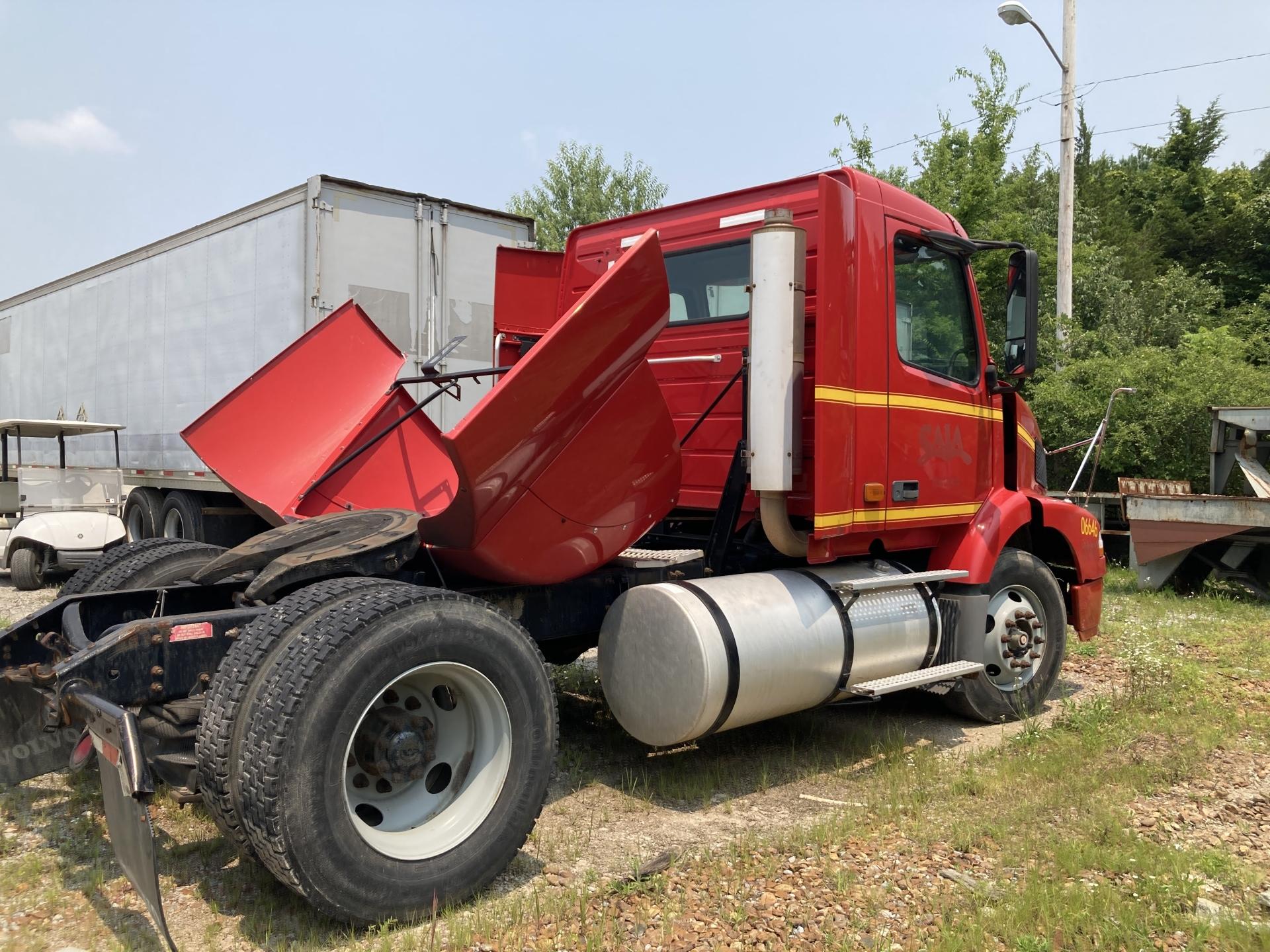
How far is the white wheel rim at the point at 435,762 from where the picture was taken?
134 inches

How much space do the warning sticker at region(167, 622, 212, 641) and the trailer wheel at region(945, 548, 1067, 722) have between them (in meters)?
4.04

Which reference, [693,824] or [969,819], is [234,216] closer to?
[693,824]

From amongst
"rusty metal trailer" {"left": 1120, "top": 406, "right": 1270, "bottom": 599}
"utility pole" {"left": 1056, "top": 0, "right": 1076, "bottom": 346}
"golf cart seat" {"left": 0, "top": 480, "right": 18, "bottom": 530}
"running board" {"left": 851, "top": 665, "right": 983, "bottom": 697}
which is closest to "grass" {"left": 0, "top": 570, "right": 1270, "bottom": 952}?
"running board" {"left": 851, "top": 665, "right": 983, "bottom": 697}

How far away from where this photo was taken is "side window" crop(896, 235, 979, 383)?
17.2ft

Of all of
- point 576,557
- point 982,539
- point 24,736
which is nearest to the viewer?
point 24,736

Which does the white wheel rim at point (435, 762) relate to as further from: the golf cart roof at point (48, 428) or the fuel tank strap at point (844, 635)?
the golf cart roof at point (48, 428)

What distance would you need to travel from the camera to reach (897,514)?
5172mm

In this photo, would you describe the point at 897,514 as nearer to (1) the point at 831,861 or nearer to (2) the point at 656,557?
(2) the point at 656,557

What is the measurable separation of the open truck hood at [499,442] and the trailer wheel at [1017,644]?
2.35 metres

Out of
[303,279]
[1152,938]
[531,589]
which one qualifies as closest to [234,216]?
[303,279]

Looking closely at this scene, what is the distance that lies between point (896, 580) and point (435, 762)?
102 inches

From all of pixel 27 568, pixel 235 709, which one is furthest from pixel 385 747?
pixel 27 568

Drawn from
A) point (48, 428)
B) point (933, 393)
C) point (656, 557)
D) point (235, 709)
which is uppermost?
point (933, 393)

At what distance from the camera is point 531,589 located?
438cm
